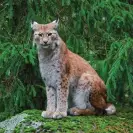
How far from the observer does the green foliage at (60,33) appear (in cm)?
817

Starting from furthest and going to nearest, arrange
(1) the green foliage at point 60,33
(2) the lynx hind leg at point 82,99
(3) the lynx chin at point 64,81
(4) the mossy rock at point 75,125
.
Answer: (1) the green foliage at point 60,33 < (2) the lynx hind leg at point 82,99 < (3) the lynx chin at point 64,81 < (4) the mossy rock at point 75,125

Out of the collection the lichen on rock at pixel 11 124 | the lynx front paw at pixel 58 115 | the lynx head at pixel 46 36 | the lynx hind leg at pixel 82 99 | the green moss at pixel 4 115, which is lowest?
the green moss at pixel 4 115

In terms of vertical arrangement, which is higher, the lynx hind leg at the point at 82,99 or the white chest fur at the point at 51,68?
the white chest fur at the point at 51,68

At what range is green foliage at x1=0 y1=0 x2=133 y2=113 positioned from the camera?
26.8 ft

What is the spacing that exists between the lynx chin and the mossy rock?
167 mm

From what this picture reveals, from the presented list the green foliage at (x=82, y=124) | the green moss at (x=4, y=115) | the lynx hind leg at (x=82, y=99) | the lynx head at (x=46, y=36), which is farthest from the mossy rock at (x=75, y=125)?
the green moss at (x=4, y=115)

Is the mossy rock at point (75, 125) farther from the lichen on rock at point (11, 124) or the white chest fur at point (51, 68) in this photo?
the white chest fur at point (51, 68)

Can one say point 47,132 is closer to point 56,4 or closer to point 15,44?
point 15,44

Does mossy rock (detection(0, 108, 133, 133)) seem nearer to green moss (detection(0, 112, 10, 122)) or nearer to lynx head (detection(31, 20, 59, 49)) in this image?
lynx head (detection(31, 20, 59, 49))

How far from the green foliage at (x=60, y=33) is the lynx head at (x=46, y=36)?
3.54 ft

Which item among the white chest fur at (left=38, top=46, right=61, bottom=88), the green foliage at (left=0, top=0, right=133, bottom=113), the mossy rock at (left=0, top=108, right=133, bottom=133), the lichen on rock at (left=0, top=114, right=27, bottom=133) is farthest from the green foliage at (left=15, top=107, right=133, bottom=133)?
the green foliage at (left=0, top=0, right=133, bottom=113)

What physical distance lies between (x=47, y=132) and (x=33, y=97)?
231 cm

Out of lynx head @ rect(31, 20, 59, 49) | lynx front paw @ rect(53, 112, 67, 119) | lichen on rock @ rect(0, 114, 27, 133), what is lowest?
lichen on rock @ rect(0, 114, 27, 133)

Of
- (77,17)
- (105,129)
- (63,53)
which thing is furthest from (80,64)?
(77,17)
